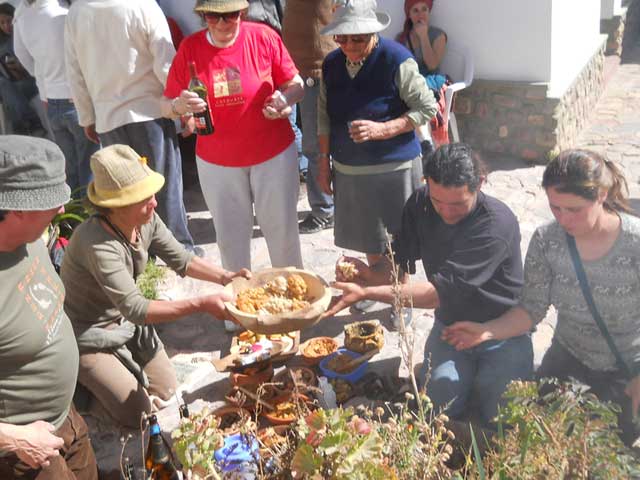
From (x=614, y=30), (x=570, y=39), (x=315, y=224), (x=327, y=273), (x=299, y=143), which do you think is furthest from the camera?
(x=614, y=30)

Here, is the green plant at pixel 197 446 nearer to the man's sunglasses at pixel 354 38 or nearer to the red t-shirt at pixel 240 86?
the red t-shirt at pixel 240 86

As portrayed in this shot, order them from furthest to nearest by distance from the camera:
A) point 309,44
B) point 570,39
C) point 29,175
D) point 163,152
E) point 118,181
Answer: point 570,39, point 309,44, point 163,152, point 118,181, point 29,175

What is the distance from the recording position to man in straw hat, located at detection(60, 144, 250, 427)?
11.3 ft

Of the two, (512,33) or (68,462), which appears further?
(512,33)

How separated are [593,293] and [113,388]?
2604 millimetres

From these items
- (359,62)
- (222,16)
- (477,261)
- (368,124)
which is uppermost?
(222,16)

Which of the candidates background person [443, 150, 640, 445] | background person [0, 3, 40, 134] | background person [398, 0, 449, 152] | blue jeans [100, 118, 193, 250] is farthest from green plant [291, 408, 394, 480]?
background person [0, 3, 40, 134]

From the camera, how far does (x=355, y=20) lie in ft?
14.0

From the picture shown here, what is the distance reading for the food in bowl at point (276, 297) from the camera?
11.3 feet

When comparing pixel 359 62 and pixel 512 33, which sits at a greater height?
pixel 359 62

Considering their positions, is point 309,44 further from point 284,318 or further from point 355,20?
point 284,318

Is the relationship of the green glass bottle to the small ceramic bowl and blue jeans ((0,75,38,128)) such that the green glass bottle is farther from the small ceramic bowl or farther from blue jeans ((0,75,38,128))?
blue jeans ((0,75,38,128))

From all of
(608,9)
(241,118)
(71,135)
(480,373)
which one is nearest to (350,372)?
(480,373)

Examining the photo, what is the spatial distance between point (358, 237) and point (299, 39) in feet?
6.60
